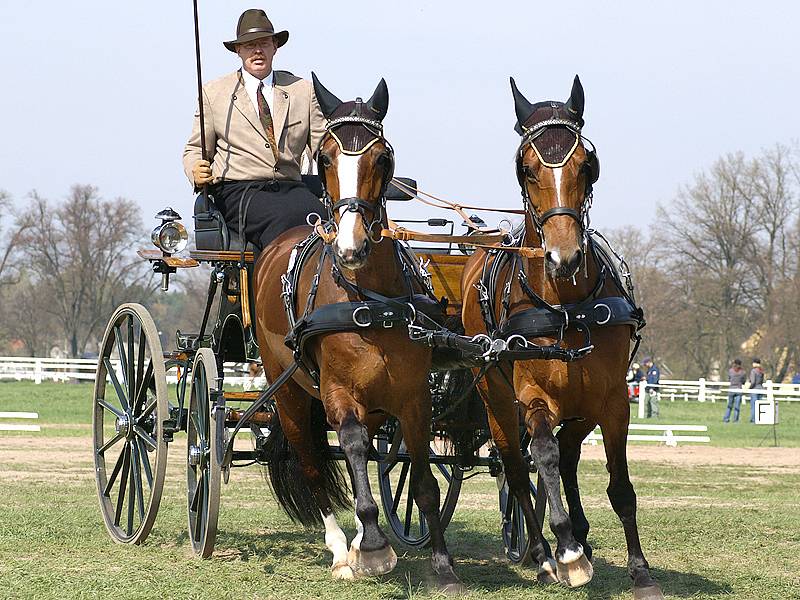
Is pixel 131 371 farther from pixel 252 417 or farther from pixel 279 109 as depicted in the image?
pixel 279 109

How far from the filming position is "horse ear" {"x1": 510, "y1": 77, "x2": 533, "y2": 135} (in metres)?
6.50

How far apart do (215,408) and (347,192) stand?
1.92m

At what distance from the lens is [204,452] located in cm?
790

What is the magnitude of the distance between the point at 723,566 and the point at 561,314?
234cm

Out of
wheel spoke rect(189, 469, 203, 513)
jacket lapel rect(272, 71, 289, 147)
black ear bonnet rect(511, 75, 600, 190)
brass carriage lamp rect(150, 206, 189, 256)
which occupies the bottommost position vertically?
wheel spoke rect(189, 469, 203, 513)

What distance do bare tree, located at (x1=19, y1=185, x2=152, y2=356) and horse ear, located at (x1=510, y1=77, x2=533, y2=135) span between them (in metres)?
58.0

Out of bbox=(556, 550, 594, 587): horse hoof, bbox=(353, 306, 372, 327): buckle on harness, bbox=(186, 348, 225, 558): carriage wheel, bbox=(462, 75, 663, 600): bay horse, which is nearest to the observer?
bbox=(556, 550, 594, 587): horse hoof

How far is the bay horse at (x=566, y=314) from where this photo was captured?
6000 mm

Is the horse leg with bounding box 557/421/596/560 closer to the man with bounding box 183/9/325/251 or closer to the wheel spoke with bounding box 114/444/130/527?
the man with bounding box 183/9/325/251

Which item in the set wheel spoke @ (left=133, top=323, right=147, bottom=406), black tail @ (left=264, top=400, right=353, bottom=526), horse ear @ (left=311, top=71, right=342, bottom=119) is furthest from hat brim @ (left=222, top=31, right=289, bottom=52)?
black tail @ (left=264, top=400, right=353, bottom=526)

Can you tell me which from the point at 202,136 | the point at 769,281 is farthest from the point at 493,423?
the point at 769,281

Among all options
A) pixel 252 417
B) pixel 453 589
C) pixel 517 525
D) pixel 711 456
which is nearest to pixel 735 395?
pixel 711 456

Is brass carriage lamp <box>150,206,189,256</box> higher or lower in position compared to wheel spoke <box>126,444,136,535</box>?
higher

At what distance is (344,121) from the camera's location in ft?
21.6
